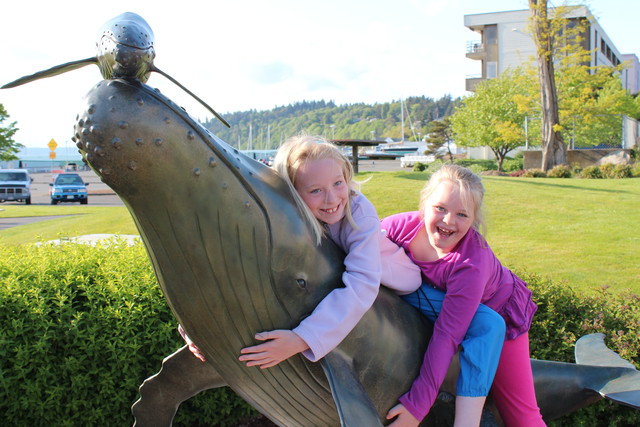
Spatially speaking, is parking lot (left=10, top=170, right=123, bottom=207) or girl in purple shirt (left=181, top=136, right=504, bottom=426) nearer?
girl in purple shirt (left=181, top=136, right=504, bottom=426)

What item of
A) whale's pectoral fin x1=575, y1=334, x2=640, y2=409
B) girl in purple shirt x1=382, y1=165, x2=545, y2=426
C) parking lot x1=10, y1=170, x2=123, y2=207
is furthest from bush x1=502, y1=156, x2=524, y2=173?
girl in purple shirt x1=382, y1=165, x2=545, y2=426

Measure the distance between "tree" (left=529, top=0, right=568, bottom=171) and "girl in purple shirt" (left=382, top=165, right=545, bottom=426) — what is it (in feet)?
79.9

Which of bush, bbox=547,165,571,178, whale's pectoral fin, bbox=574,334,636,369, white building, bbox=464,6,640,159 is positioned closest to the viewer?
whale's pectoral fin, bbox=574,334,636,369

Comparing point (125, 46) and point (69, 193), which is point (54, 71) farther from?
point (69, 193)

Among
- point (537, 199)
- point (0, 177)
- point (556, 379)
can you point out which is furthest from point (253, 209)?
point (0, 177)

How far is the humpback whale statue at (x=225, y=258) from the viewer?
1517 mm

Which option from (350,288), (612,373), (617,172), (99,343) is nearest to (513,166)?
(617,172)

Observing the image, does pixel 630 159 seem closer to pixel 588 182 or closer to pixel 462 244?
pixel 588 182

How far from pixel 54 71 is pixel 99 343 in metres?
2.85

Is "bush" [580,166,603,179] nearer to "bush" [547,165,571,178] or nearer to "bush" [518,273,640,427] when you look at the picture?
"bush" [547,165,571,178]

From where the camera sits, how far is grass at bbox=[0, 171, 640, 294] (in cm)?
761

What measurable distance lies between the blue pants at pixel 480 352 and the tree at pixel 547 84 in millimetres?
24614

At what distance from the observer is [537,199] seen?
13125mm

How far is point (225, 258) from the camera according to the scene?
5.75 feet
